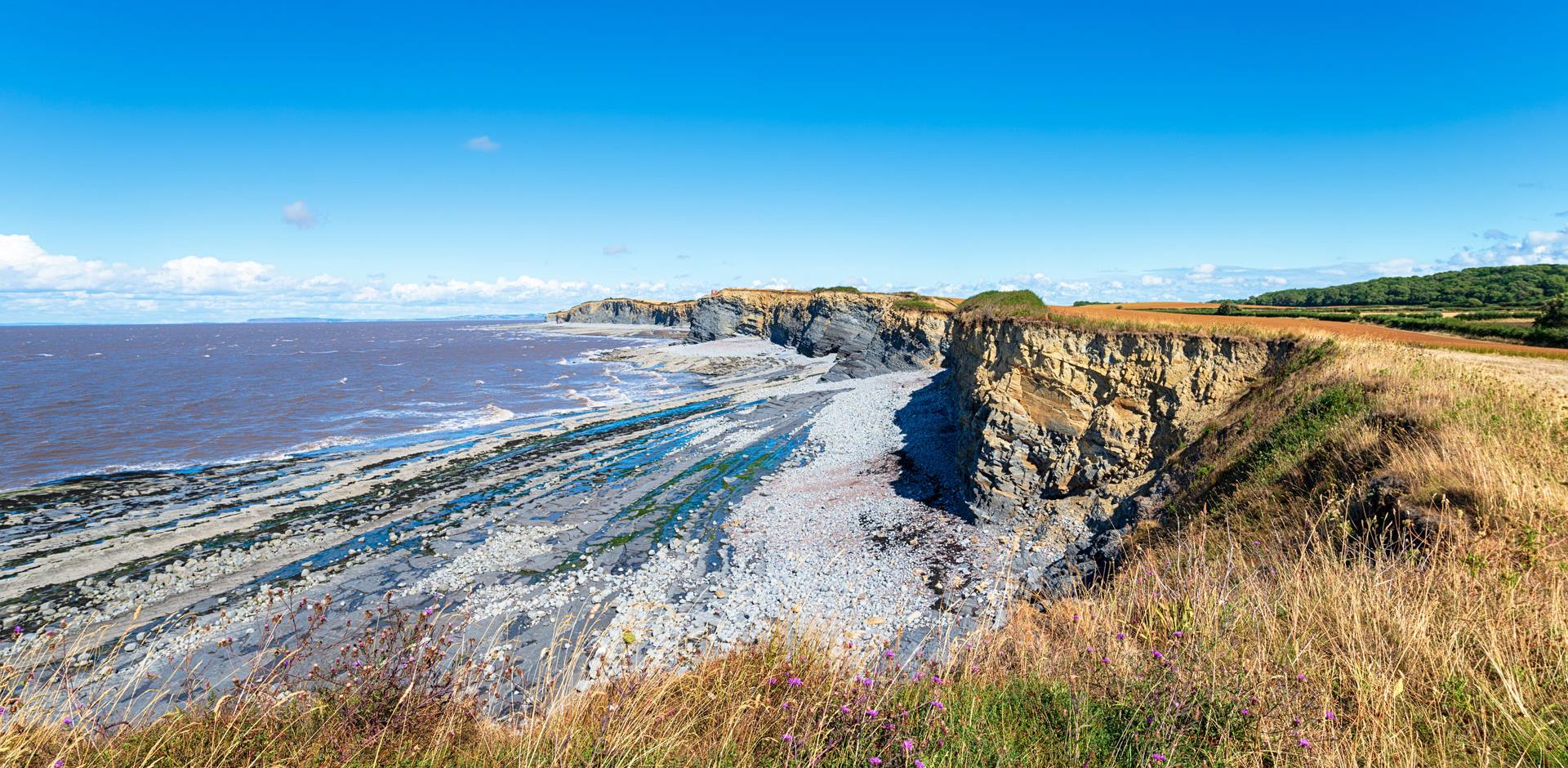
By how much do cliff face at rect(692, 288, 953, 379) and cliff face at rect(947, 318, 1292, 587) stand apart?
96.5 ft

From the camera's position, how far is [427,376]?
2336 inches

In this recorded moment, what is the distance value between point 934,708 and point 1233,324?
16.7 meters

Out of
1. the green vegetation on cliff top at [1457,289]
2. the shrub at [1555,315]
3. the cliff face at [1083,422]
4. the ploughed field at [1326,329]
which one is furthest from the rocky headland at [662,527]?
the green vegetation on cliff top at [1457,289]

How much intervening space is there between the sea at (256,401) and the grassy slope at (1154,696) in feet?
104

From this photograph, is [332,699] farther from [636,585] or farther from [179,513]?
[179,513]

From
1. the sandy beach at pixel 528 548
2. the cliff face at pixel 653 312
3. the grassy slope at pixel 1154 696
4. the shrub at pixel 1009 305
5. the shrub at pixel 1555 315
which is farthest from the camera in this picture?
the cliff face at pixel 653 312

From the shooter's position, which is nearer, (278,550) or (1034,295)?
(278,550)

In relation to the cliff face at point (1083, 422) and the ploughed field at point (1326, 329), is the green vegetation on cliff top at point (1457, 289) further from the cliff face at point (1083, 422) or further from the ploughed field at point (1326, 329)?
the cliff face at point (1083, 422)

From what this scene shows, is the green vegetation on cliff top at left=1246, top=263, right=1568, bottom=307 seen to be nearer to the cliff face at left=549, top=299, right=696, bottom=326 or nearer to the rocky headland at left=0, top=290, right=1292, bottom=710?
the rocky headland at left=0, top=290, right=1292, bottom=710

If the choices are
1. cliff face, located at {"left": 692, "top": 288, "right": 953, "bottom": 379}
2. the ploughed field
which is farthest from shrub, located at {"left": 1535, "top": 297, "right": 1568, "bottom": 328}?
cliff face, located at {"left": 692, "top": 288, "right": 953, "bottom": 379}

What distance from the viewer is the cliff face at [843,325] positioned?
5022cm

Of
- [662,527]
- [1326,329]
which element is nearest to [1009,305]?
[1326,329]

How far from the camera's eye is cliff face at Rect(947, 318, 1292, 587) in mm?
15164

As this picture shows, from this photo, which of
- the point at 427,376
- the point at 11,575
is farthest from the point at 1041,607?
the point at 427,376
